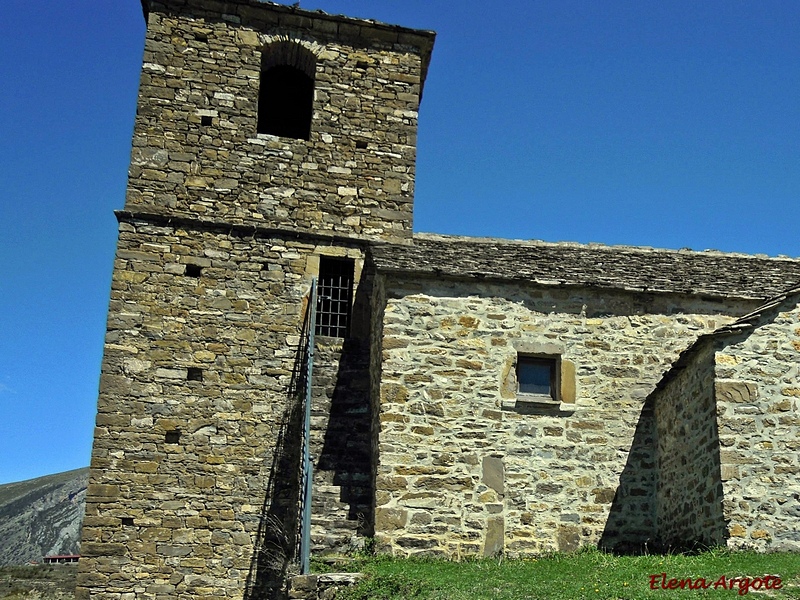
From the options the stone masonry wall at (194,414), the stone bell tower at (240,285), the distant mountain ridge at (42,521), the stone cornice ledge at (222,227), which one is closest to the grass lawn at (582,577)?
the stone bell tower at (240,285)

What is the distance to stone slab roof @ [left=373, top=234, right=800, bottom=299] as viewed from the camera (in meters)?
13.2

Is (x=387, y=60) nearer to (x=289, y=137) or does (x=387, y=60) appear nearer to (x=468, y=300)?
(x=289, y=137)

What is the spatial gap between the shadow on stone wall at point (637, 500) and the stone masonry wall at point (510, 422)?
0.02 m

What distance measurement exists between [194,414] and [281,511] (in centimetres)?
202

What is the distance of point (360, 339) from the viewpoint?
15.1 metres

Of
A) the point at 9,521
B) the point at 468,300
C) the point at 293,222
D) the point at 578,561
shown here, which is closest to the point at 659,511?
the point at 578,561

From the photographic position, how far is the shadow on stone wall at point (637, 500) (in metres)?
12.5

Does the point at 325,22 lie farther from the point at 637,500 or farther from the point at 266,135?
the point at 637,500

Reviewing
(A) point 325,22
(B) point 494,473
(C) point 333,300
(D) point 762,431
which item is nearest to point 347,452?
(B) point 494,473

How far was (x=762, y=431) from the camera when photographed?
11.5 m

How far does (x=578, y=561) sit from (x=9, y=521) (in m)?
18.9

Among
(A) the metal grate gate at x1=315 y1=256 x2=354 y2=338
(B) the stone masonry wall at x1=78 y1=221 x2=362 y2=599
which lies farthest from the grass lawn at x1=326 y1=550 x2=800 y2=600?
(A) the metal grate gate at x1=315 y1=256 x2=354 y2=338

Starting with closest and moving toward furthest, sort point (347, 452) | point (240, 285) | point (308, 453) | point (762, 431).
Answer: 1. point (762, 431)
2. point (308, 453)
3. point (347, 452)
4. point (240, 285)

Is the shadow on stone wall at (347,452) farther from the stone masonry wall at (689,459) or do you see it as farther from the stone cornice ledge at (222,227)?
the stone masonry wall at (689,459)
